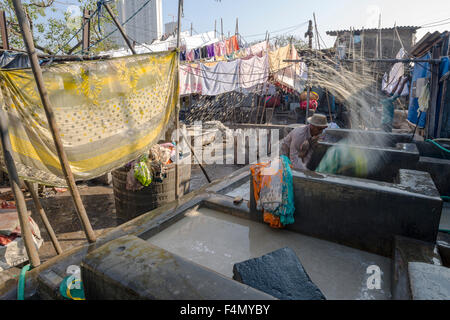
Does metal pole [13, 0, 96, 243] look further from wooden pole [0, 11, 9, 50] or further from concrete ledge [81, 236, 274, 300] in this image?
wooden pole [0, 11, 9, 50]

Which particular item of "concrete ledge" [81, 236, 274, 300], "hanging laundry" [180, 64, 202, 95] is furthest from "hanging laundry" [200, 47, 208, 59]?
"concrete ledge" [81, 236, 274, 300]

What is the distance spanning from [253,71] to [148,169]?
9474mm

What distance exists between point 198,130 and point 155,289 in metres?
Answer: 10.6

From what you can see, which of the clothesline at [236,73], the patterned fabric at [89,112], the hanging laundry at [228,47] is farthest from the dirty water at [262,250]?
the hanging laundry at [228,47]

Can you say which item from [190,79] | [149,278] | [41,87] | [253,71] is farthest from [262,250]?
[253,71]

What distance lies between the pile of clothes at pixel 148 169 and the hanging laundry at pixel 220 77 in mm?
7321

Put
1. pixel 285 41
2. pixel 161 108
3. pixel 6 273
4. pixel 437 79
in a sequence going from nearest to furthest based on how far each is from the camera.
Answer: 1. pixel 6 273
2. pixel 161 108
3. pixel 437 79
4. pixel 285 41

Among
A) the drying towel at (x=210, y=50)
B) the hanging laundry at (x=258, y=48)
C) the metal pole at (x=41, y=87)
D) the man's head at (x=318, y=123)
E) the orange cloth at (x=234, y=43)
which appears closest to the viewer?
the metal pole at (x=41, y=87)

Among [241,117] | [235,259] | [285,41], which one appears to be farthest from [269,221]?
[285,41]

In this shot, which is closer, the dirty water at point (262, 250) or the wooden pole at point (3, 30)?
the dirty water at point (262, 250)

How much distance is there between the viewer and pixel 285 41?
38625 millimetres

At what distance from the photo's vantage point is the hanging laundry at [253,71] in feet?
41.5

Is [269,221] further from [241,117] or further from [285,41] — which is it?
[285,41]

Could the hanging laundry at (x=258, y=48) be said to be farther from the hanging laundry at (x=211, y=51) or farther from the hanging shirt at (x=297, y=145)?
the hanging shirt at (x=297, y=145)
